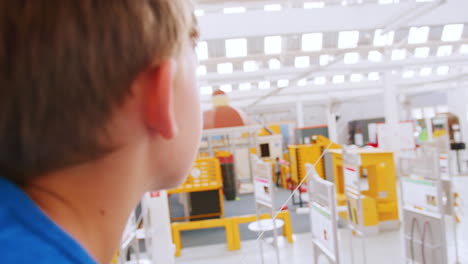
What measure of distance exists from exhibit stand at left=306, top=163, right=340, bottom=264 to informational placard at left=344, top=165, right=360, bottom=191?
825 mm

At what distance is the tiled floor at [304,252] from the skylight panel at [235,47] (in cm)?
608

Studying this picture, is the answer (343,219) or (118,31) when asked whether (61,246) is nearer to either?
(118,31)

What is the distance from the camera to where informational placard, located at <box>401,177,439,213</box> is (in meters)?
3.45

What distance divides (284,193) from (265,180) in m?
5.32

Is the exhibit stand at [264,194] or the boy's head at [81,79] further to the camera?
the exhibit stand at [264,194]

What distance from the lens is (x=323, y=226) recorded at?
8.95 ft

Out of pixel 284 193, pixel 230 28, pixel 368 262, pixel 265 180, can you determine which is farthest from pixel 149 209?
pixel 284 193

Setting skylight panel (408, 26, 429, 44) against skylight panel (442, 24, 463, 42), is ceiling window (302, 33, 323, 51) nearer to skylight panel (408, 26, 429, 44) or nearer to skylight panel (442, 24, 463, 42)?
skylight panel (408, 26, 429, 44)

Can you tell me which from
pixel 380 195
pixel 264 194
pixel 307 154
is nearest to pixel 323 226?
pixel 264 194

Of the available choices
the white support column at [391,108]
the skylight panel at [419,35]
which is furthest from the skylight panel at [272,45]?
the skylight panel at [419,35]

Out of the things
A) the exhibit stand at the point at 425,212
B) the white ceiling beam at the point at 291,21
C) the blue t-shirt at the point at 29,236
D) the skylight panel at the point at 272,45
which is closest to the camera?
the blue t-shirt at the point at 29,236

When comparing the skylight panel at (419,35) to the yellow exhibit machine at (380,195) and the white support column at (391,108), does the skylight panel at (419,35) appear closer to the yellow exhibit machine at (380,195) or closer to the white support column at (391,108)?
the white support column at (391,108)

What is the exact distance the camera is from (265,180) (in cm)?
432

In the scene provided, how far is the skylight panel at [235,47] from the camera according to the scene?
9.73 metres
